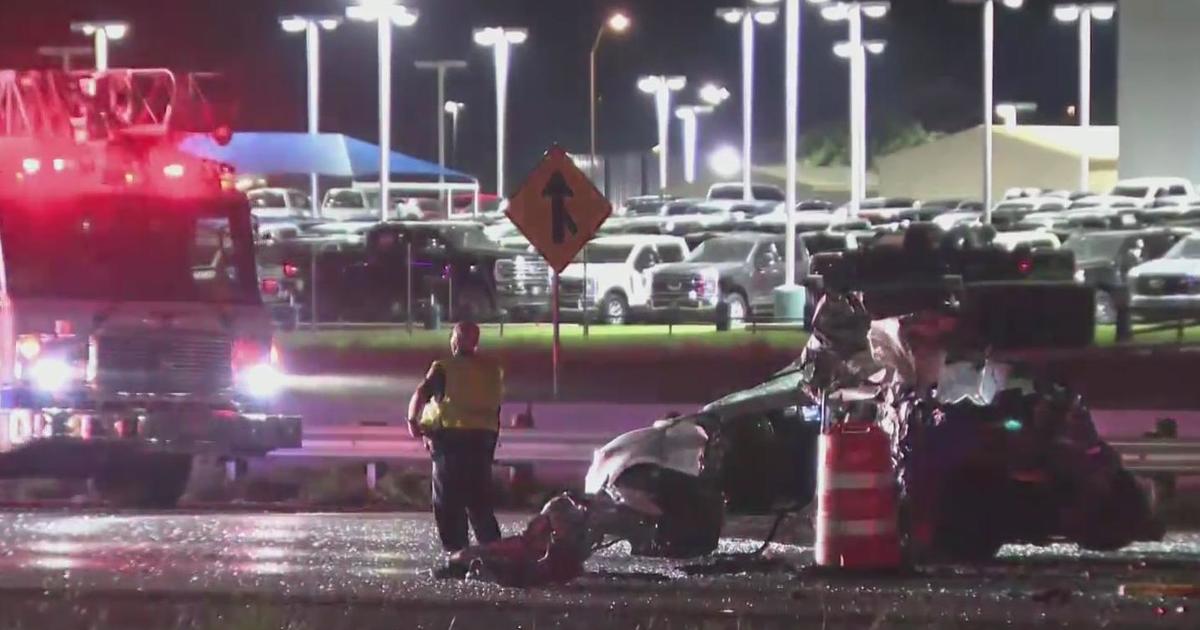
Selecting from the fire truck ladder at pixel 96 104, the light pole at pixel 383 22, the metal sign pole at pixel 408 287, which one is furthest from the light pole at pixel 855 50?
the fire truck ladder at pixel 96 104

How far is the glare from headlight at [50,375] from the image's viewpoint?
13.7 meters

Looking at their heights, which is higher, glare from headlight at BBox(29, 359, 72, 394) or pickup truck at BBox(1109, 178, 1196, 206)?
pickup truck at BBox(1109, 178, 1196, 206)

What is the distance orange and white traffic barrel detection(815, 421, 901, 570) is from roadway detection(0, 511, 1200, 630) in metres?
0.16

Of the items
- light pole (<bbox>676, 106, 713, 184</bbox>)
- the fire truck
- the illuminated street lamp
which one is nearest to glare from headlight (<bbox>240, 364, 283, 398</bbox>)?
the fire truck

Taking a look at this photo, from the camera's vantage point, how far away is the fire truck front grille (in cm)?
1390

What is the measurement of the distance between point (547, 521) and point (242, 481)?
5.90m

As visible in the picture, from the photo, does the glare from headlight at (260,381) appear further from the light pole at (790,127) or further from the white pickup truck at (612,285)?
the white pickup truck at (612,285)

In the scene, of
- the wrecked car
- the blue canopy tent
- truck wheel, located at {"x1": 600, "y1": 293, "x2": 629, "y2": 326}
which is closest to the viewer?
the wrecked car

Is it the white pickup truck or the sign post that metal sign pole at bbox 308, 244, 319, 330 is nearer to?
the white pickup truck

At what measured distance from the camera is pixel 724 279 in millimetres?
36031

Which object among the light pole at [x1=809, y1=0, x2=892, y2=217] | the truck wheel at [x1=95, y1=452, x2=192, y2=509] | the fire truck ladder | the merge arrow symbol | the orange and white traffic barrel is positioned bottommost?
the truck wheel at [x1=95, y1=452, x2=192, y2=509]

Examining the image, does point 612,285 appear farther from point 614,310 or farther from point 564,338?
point 564,338

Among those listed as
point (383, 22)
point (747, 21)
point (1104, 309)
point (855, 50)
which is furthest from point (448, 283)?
point (855, 50)

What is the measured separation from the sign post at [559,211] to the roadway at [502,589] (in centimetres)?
Result: 486
